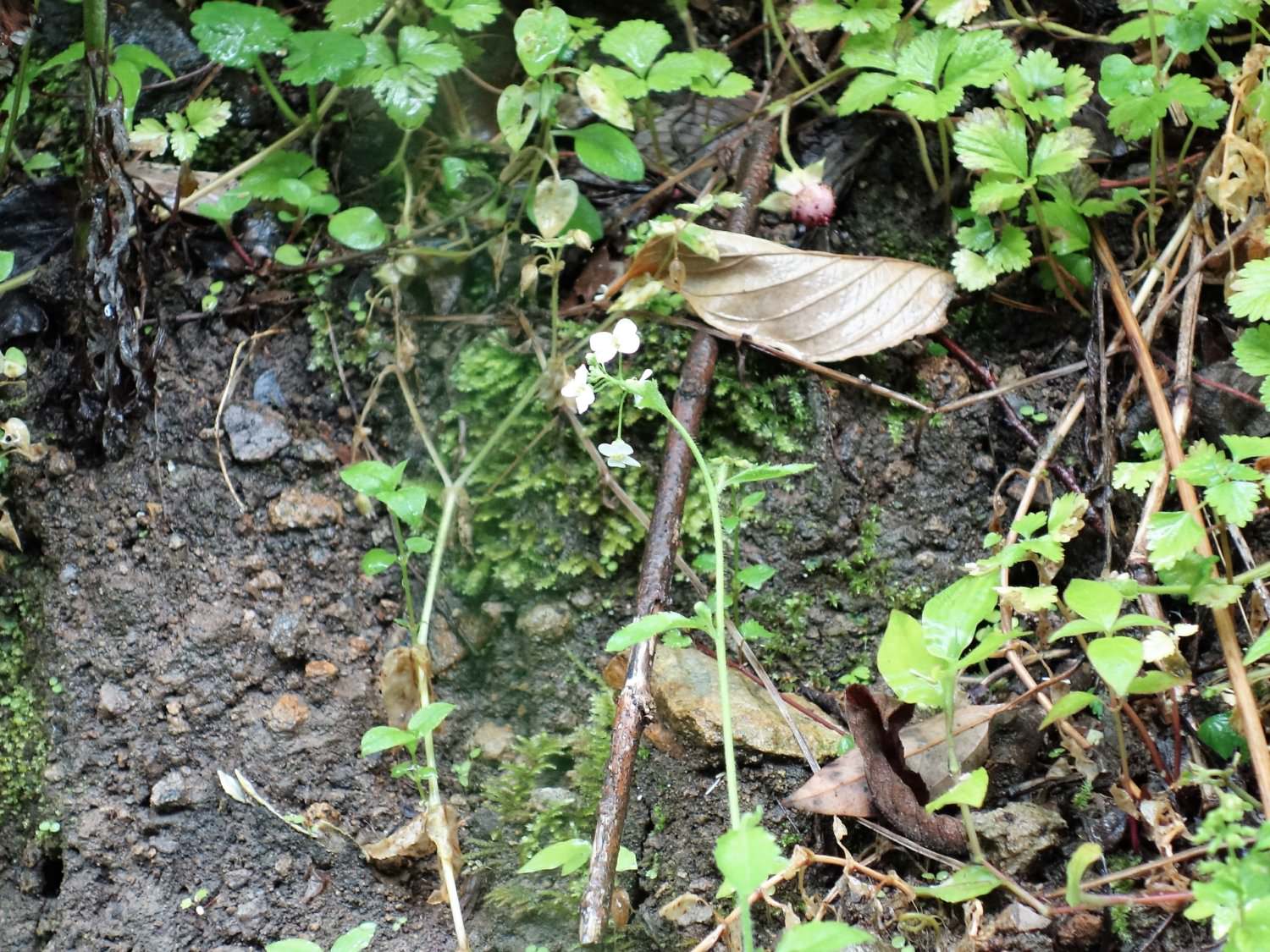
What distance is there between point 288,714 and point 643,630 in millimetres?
839

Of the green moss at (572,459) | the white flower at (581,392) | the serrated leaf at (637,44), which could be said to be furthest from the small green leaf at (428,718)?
the serrated leaf at (637,44)

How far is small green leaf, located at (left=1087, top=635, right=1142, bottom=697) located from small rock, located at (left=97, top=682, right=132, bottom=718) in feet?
5.15

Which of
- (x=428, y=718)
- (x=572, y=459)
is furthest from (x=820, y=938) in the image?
(x=572, y=459)

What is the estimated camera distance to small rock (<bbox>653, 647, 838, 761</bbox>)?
1.64 meters

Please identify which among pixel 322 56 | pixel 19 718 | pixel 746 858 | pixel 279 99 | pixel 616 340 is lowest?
pixel 19 718

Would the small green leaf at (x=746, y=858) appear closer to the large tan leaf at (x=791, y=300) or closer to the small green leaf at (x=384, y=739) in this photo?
the small green leaf at (x=384, y=739)

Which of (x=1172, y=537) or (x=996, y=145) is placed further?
(x=996, y=145)

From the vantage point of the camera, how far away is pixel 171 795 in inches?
68.0

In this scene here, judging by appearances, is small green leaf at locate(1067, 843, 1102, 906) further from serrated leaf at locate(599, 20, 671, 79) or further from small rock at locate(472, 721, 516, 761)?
serrated leaf at locate(599, 20, 671, 79)

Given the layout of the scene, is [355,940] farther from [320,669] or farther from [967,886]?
[967,886]

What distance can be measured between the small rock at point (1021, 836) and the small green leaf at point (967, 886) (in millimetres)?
93

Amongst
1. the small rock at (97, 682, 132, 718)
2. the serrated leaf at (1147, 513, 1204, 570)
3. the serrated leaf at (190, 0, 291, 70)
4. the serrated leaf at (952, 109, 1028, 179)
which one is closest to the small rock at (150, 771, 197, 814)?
the small rock at (97, 682, 132, 718)

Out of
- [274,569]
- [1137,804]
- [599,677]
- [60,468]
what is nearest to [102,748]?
[274,569]

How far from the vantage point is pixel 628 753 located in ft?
4.85
